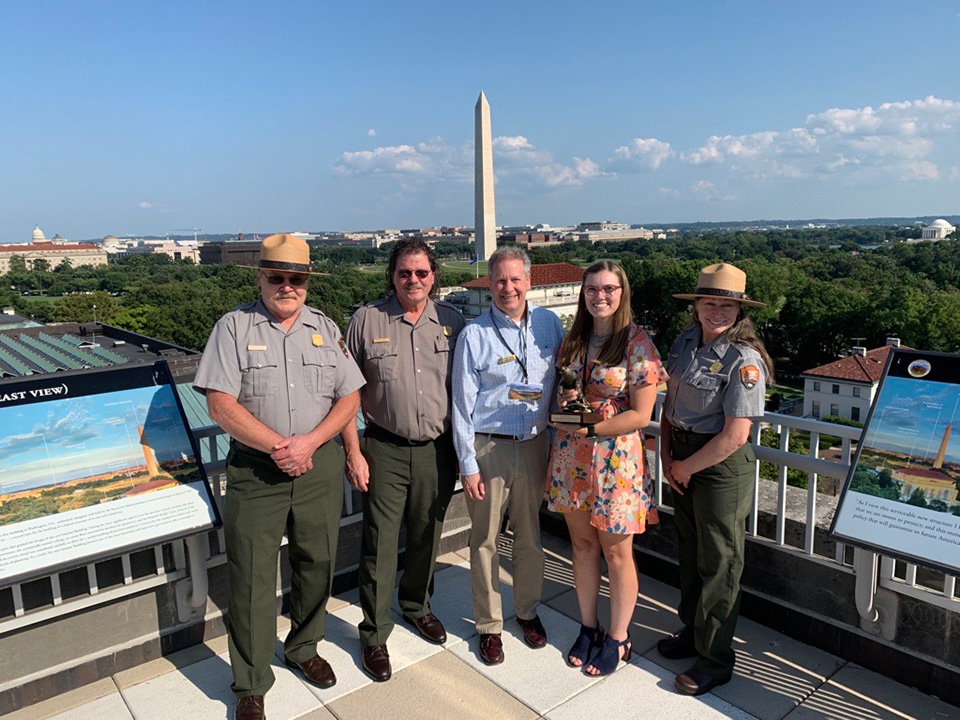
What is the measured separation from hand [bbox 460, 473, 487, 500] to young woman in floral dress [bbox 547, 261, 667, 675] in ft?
0.91

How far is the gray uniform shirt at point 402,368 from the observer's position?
8.89 feet

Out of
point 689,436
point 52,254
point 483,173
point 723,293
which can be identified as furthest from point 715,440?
point 52,254

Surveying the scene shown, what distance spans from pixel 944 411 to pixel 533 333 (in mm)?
1473

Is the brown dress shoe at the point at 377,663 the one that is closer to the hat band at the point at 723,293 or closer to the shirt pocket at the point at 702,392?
the shirt pocket at the point at 702,392

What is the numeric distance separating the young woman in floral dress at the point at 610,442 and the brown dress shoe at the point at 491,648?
36 centimetres

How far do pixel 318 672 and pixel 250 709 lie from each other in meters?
0.30

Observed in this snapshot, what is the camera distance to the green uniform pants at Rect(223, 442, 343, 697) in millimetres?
2465

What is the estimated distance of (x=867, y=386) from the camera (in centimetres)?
2767

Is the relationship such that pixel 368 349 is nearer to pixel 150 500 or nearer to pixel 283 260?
pixel 283 260

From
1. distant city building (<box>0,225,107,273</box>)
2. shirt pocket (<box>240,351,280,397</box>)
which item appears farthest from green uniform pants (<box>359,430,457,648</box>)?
distant city building (<box>0,225,107,273</box>)

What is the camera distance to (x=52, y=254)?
128 meters

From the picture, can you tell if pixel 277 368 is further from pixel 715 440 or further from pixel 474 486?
pixel 715 440

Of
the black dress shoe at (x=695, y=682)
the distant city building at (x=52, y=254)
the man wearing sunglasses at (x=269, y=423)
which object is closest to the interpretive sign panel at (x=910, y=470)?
the black dress shoe at (x=695, y=682)

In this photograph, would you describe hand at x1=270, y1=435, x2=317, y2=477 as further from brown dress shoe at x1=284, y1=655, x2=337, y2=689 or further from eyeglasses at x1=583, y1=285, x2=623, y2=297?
eyeglasses at x1=583, y1=285, x2=623, y2=297
